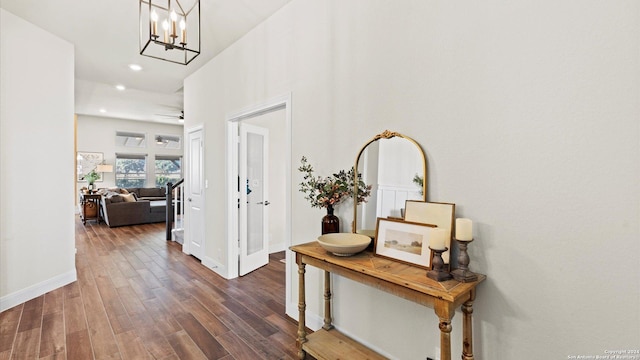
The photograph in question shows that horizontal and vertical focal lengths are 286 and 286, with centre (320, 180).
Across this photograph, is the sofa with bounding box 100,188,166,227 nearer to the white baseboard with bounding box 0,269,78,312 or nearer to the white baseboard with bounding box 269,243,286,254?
the white baseboard with bounding box 0,269,78,312

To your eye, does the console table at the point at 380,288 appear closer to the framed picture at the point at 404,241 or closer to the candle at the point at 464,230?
the framed picture at the point at 404,241

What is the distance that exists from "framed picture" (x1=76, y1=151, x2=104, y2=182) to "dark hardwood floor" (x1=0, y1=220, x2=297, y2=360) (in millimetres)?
6367

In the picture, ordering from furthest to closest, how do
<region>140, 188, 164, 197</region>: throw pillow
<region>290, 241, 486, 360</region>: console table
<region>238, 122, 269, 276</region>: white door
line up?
1. <region>140, 188, 164, 197</region>: throw pillow
2. <region>238, 122, 269, 276</region>: white door
3. <region>290, 241, 486, 360</region>: console table

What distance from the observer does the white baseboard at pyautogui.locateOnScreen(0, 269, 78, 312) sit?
9.34 ft

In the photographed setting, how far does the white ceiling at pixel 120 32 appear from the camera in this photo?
275 cm

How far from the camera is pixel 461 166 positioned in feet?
5.18

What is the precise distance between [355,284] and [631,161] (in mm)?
1634

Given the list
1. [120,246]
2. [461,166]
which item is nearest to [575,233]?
[461,166]

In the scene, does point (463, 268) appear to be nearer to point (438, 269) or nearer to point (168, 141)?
point (438, 269)

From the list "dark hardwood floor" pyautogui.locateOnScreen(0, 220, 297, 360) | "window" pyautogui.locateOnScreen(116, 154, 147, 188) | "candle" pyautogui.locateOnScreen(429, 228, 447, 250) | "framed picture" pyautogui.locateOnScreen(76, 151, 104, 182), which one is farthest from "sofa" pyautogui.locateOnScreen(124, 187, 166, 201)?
"candle" pyautogui.locateOnScreen(429, 228, 447, 250)

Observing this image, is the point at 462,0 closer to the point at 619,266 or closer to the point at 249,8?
the point at 619,266

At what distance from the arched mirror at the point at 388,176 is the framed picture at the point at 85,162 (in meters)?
10.3

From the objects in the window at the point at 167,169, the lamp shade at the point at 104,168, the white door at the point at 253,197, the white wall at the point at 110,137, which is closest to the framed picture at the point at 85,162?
the white wall at the point at 110,137

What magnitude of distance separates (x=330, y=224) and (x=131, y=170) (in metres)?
10.2
